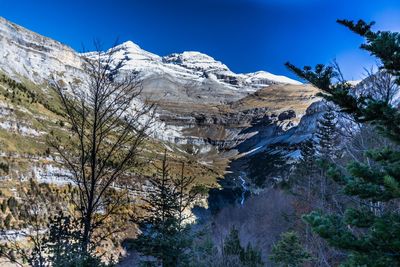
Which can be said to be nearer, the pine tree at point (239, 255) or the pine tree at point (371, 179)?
the pine tree at point (371, 179)

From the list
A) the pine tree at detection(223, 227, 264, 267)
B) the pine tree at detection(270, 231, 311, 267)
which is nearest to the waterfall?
the pine tree at detection(223, 227, 264, 267)

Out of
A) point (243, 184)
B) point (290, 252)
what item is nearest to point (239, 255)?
point (290, 252)

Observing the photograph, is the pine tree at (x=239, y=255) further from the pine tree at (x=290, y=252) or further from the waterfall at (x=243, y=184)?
the waterfall at (x=243, y=184)

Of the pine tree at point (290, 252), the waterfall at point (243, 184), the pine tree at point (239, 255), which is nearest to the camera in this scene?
the pine tree at point (239, 255)

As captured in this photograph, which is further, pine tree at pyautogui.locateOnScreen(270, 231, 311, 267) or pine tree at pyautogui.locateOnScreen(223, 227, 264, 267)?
pine tree at pyautogui.locateOnScreen(270, 231, 311, 267)

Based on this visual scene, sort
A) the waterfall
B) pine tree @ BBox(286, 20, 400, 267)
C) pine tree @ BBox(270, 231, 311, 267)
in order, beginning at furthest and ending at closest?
the waterfall
pine tree @ BBox(270, 231, 311, 267)
pine tree @ BBox(286, 20, 400, 267)

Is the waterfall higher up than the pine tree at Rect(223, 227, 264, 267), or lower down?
higher up

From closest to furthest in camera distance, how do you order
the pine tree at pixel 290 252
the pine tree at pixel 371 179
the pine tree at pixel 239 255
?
the pine tree at pixel 371 179, the pine tree at pixel 239 255, the pine tree at pixel 290 252

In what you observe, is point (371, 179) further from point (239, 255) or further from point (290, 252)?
point (290, 252)

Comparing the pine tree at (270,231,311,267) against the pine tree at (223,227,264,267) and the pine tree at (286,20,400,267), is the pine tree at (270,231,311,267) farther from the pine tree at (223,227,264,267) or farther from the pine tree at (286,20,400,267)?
the pine tree at (286,20,400,267)

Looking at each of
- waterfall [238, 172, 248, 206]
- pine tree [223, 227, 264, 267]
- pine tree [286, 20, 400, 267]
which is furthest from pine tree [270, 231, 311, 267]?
waterfall [238, 172, 248, 206]

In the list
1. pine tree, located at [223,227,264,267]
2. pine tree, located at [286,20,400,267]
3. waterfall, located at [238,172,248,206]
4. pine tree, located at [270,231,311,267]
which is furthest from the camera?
waterfall, located at [238,172,248,206]

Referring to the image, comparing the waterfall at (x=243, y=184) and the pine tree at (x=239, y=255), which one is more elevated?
the waterfall at (x=243, y=184)

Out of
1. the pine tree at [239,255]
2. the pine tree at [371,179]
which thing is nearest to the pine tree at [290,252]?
the pine tree at [239,255]
